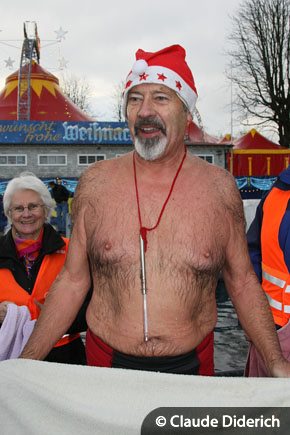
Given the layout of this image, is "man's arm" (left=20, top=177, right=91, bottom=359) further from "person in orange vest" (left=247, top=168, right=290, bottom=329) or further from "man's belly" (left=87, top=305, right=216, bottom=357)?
"person in orange vest" (left=247, top=168, right=290, bottom=329)

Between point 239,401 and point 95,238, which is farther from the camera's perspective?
point 95,238

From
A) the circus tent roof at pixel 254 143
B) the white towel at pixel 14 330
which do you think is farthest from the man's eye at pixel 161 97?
the circus tent roof at pixel 254 143

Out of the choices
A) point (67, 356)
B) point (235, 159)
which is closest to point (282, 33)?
point (235, 159)

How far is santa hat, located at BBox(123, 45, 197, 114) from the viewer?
2.47m

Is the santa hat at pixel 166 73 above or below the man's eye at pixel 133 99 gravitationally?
above

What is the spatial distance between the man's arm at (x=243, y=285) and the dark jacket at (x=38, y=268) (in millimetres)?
1025

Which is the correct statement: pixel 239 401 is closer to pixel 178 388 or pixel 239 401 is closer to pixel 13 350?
pixel 178 388

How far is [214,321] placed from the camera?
252 centimetres

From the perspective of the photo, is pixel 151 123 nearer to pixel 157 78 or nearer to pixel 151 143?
pixel 151 143

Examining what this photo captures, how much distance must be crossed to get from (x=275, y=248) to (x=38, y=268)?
1429mm

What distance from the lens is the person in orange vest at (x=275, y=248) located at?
287 centimetres

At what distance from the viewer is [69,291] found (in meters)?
2.50

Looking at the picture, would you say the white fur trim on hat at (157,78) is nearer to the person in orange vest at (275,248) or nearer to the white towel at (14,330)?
the person in orange vest at (275,248)

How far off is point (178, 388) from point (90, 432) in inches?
13.8
